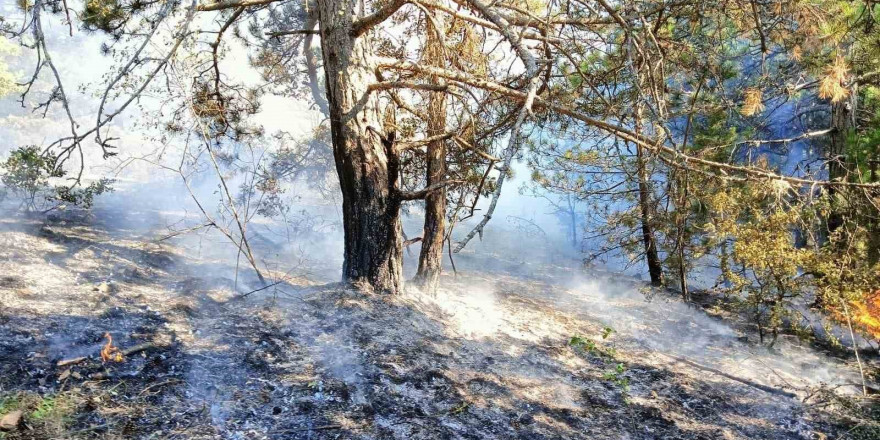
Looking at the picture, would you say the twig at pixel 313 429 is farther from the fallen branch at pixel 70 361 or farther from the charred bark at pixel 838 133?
the charred bark at pixel 838 133

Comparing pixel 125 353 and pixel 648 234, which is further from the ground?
pixel 648 234

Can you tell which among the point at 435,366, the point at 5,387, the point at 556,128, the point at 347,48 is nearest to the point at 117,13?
the point at 347,48

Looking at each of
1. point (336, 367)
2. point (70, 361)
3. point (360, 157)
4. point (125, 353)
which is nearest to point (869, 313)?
point (336, 367)

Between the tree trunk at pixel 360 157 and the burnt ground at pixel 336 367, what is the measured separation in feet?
1.33

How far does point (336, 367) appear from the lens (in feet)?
13.2

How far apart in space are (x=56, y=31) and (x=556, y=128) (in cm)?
3753

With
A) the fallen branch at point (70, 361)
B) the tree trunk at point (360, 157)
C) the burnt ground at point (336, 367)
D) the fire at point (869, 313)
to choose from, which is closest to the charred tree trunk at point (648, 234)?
the burnt ground at point (336, 367)

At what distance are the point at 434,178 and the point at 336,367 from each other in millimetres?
3029

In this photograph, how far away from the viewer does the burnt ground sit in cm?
318

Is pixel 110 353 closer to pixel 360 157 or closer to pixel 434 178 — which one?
pixel 360 157

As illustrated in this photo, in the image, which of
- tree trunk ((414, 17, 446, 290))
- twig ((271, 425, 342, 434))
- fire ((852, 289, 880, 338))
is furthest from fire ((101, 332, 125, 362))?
fire ((852, 289, 880, 338))

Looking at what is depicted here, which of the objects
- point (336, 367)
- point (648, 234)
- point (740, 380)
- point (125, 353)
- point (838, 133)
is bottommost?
point (740, 380)

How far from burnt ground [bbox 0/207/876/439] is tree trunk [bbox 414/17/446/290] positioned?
0.38 metres

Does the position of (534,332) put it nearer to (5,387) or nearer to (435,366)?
(435,366)
